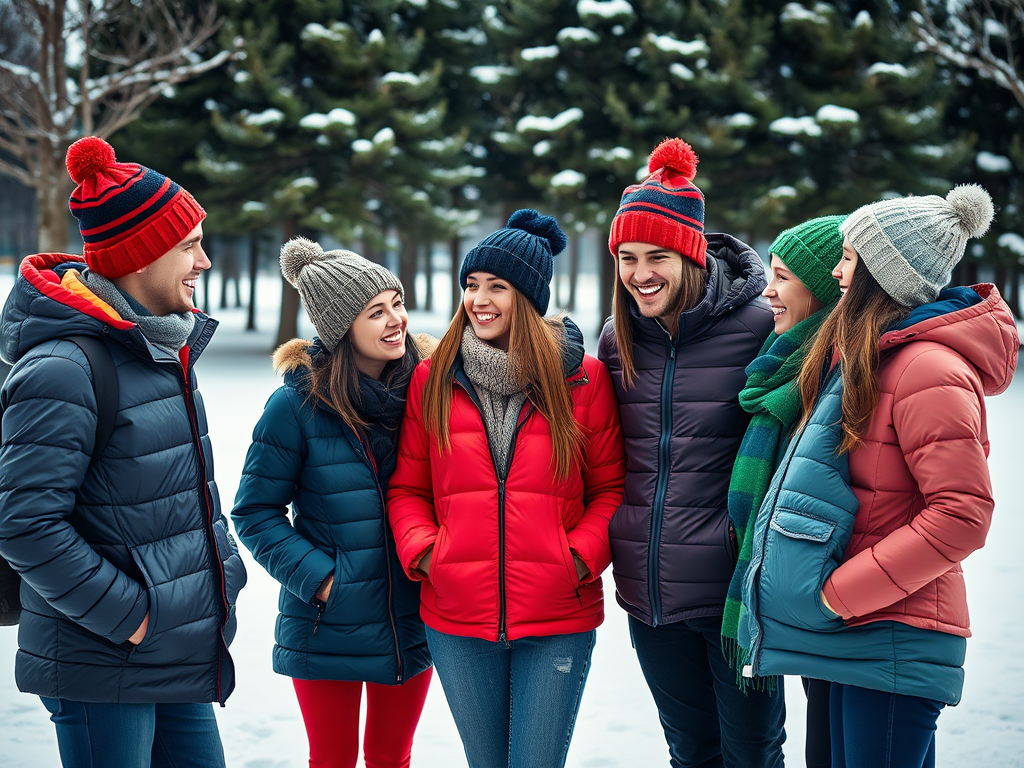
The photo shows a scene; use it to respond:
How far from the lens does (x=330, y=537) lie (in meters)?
2.77

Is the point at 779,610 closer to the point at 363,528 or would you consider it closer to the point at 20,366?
the point at 363,528

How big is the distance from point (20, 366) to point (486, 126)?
63.3ft

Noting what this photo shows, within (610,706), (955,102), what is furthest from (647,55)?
(610,706)

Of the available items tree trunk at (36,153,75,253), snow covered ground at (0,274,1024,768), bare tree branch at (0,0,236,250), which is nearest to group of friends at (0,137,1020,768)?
snow covered ground at (0,274,1024,768)

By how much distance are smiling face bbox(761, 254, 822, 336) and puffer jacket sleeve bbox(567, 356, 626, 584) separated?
56 cm

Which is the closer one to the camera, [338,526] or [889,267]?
[889,267]

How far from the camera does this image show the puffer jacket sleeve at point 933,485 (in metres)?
2.10

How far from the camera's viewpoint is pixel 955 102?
781 inches

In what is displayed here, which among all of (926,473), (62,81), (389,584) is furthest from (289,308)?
(926,473)

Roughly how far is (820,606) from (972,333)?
2.56 ft

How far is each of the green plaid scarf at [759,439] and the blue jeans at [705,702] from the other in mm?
94

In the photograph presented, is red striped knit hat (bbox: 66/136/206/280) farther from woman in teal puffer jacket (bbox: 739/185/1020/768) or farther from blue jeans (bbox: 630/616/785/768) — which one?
blue jeans (bbox: 630/616/785/768)

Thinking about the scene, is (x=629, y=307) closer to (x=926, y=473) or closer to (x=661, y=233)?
(x=661, y=233)

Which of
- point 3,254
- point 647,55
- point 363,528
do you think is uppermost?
point 647,55
